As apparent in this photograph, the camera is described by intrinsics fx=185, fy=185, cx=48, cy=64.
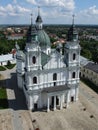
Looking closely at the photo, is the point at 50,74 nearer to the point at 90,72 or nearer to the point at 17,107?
the point at 17,107

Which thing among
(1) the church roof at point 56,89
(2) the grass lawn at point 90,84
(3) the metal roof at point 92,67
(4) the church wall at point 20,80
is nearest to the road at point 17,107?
(4) the church wall at point 20,80

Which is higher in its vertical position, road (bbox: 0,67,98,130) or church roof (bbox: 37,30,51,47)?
church roof (bbox: 37,30,51,47)

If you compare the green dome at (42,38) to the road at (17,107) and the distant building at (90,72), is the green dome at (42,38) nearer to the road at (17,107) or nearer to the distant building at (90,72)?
the road at (17,107)

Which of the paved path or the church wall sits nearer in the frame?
the paved path

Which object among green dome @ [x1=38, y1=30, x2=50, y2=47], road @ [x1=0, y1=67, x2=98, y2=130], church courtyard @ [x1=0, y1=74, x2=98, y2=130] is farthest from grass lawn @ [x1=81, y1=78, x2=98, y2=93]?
green dome @ [x1=38, y1=30, x2=50, y2=47]

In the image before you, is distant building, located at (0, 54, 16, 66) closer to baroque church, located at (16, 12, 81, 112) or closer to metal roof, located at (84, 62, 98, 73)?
metal roof, located at (84, 62, 98, 73)

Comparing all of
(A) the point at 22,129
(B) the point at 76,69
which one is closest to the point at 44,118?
(A) the point at 22,129

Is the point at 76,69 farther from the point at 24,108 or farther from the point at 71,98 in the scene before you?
the point at 24,108
